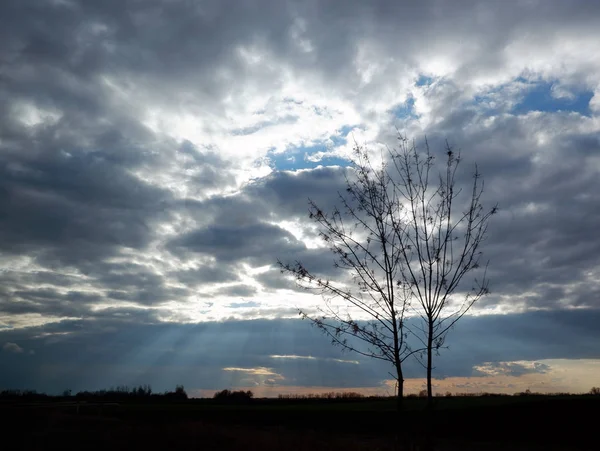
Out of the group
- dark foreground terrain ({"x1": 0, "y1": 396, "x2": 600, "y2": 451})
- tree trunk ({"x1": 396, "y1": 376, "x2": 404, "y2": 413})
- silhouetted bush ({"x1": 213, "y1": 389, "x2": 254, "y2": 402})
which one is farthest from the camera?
silhouetted bush ({"x1": 213, "y1": 389, "x2": 254, "y2": 402})

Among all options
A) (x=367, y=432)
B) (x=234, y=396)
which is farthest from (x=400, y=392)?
(x=234, y=396)

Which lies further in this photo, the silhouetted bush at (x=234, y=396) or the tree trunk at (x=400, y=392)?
the silhouetted bush at (x=234, y=396)

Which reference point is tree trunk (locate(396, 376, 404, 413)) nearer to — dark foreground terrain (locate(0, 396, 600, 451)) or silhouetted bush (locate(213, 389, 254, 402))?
dark foreground terrain (locate(0, 396, 600, 451))

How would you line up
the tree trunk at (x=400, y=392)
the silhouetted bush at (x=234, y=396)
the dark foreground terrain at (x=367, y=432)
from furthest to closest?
1. the silhouetted bush at (x=234, y=396)
2. the dark foreground terrain at (x=367, y=432)
3. the tree trunk at (x=400, y=392)

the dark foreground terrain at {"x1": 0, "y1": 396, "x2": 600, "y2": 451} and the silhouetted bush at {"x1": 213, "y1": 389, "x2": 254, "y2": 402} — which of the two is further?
the silhouetted bush at {"x1": 213, "y1": 389, "x2": 254, "y2": 402}

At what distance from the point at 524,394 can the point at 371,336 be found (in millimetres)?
47108

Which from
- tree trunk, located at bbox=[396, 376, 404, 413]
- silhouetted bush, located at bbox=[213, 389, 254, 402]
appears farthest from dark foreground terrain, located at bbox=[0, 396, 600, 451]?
silhouetted bush, located at bbox=[213, 389, 254, 402]

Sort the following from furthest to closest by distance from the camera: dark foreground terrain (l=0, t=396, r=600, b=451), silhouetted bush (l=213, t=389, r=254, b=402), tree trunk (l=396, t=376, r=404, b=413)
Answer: silhouetted bush (l=213, t=389, r=254, b=402) < dark foreground terrain (l=0, t=396, r=600, b=451) < tree trunk (l=396, t=376, r=404, b=413)

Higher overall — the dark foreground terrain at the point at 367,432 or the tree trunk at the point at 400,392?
the tree trunk at the point at 400,392

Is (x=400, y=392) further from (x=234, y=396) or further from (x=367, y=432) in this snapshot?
(x=234, y=396)

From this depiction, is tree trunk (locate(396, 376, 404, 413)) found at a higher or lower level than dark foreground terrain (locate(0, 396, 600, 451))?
higher

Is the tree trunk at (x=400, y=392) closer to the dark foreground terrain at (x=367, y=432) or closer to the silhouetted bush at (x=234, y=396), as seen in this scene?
the dark foreground terrain at (x=367, y=432)

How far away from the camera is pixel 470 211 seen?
10.8 metres

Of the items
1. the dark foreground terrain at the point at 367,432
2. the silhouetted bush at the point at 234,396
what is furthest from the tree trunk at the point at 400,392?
the silhouetted bush at the point at 234,396
